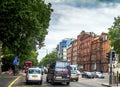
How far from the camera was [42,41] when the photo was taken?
5909 centimetres

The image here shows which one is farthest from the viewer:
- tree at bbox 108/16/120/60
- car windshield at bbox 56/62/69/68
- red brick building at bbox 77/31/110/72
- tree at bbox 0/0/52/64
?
red brick building at bbox 77/31/110/72

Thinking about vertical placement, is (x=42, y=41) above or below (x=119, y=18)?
below

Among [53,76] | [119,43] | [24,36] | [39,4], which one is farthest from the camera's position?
[119,43]

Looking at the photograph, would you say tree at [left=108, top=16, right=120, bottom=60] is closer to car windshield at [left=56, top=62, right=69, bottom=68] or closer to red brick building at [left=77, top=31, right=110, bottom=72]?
car windshield at [left=56, top=62, right=69, bottom=68]

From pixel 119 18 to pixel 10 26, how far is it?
5020 cm

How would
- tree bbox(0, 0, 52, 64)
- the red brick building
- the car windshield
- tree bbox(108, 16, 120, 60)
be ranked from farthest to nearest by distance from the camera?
the red brick building → tree bbox(108, 16, 120, 60) → the car windshield → tree bbox(0, 0, 52, 64)

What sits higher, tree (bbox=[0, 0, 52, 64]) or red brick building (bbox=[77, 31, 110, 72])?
red brick building (bbox=[77, 31, 110, 72])

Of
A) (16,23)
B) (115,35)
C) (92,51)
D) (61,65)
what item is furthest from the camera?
(92,51)

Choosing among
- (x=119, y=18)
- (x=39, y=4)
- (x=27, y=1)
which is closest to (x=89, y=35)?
(x=119, y=18)

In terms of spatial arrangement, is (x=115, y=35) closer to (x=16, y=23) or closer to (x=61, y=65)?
(x=61, y=65)

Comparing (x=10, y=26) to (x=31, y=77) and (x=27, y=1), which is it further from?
(x=31, y=77)

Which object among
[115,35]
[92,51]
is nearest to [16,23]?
[115,35]

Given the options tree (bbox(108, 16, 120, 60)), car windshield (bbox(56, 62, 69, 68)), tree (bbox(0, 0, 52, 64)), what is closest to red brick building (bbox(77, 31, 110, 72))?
tree (bbox(108, 16, 120, 60))

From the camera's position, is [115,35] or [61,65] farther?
[115,35]
